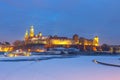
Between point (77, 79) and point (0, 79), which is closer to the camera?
point (0, 79)

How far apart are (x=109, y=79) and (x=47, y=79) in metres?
4.36

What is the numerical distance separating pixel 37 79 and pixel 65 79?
1.93 metres

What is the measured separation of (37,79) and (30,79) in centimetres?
51

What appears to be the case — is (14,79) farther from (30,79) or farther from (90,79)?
(90,79)

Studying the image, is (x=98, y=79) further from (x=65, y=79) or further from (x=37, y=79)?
(x=37, y=79)

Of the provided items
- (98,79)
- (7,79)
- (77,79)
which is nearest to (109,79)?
(98,79)

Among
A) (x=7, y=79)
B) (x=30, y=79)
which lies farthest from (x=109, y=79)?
(x=7, y=79)

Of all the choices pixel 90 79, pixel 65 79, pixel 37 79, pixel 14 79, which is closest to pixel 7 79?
pixel 14 79

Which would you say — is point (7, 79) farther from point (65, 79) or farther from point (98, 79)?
point (98, 79)

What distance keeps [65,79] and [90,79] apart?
6.03 ft

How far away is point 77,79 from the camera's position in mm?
22969

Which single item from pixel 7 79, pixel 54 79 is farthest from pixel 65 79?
pixel 7 79

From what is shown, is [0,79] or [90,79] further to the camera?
[90,79]

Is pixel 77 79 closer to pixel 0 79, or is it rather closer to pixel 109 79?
pixel 109 79
